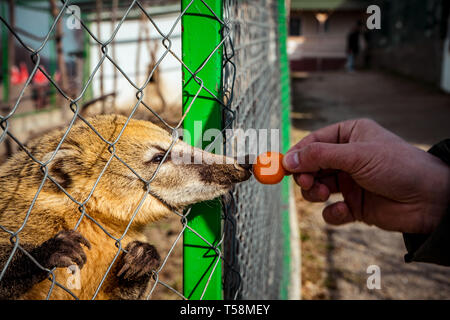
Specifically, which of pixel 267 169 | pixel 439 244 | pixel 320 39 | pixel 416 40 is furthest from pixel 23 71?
pixel 320 39

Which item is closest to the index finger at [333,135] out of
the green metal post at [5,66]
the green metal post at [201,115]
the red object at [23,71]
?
the green metal post at [201,115]

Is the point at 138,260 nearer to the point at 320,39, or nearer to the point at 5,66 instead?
the point at 5,66

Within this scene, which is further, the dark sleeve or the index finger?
the index finger

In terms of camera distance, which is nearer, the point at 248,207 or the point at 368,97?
the point at 248,207

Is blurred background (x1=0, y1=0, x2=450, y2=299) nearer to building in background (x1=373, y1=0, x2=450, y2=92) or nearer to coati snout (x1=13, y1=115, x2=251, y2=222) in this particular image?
building in background (x1=373, y1=0, x2=450, y2=92)

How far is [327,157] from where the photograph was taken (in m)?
1.53

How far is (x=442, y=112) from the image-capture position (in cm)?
1037

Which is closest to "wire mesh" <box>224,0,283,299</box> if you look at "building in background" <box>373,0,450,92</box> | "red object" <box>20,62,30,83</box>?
"red object" <box>20,62,30,83</box>

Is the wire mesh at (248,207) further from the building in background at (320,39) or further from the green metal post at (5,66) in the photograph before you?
the building in background at (320,39)

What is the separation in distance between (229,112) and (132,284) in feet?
3.46

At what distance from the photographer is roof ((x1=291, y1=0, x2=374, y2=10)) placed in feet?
71.6

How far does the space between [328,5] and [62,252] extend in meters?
23.9

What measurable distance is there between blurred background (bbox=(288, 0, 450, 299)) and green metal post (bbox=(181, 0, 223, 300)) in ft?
5.50
